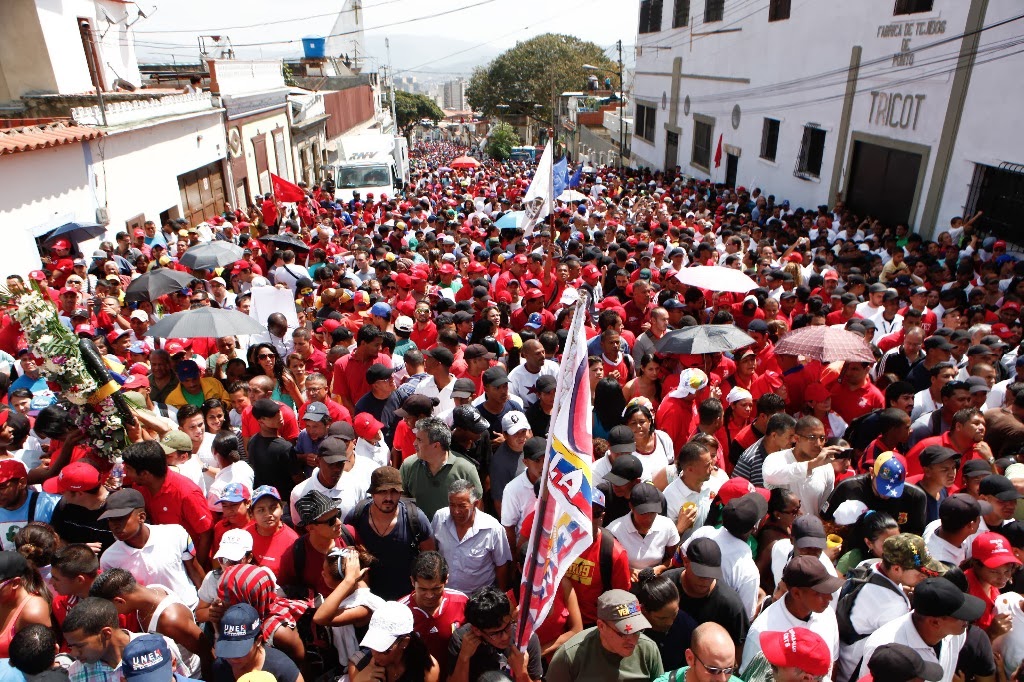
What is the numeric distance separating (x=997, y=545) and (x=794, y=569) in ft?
3.65

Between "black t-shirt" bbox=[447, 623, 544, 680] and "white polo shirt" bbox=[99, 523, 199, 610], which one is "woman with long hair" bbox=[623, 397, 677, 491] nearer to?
"black t-shirt" bbox=[447, 623, 544, 680]

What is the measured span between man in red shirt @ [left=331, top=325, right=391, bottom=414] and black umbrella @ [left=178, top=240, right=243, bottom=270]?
12.9 ft

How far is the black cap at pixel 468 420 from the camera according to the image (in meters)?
4.60

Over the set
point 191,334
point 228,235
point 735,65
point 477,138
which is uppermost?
point 735,65

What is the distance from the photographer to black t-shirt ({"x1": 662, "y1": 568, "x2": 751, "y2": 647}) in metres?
3.20

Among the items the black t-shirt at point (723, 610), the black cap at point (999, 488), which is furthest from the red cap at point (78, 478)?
the black cap at point (999, 488)

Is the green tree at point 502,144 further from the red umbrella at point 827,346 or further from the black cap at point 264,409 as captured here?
the black cap at point 264,409

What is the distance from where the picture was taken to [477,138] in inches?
3088

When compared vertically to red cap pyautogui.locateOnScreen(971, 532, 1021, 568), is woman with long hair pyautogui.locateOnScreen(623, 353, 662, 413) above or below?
below

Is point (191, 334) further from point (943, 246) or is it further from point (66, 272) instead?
point (943, 246)

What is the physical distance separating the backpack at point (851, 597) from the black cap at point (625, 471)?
3.93 feet

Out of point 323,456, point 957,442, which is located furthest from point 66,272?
point 957,442

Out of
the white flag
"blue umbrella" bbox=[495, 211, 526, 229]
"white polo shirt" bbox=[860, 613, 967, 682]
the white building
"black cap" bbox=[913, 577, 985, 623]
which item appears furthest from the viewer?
"blue umbrella" bbox=[495, 211, 526, 229]

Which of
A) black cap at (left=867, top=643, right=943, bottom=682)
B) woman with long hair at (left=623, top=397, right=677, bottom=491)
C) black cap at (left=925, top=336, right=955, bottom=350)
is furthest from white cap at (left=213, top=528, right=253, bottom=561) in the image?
black cap at (left=925, top=336, right=955, bottom=350)
